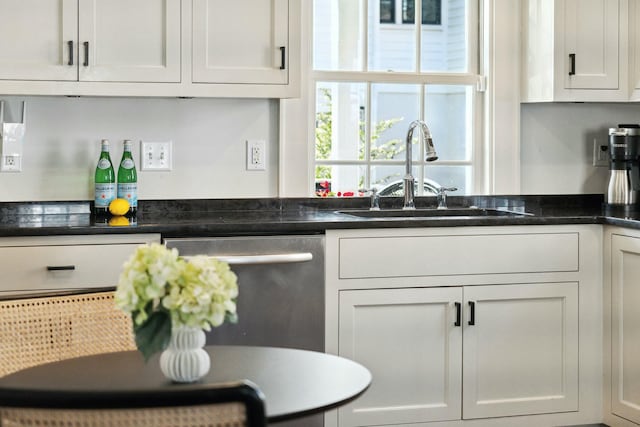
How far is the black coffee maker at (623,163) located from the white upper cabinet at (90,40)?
71.3 inches

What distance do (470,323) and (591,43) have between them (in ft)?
4.09

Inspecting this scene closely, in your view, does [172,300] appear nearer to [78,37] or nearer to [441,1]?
[78,37]

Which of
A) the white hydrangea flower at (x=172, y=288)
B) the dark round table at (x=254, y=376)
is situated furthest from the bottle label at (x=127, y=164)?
the white hydrangea flower at (x=172, y=288)

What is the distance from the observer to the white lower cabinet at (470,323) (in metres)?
3.42

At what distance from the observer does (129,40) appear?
11.3 ft

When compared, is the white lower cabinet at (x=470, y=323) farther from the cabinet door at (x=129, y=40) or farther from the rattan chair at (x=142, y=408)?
the rattan chair at (x=142, y=408)

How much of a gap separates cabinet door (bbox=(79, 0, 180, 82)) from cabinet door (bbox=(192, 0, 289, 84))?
0.09 metres

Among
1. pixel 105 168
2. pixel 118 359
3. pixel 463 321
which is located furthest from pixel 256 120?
pixel 118 359

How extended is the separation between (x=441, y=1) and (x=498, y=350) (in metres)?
1.50

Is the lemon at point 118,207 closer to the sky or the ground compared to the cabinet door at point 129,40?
closer to the ground

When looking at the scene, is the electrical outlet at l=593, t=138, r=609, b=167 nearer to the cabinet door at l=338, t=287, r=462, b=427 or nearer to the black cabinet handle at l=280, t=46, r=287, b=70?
the cabinet door at l=338, t=287, r=462, b=427

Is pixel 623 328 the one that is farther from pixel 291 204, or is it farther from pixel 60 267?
pixel 60 267

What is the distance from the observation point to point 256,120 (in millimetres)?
3857

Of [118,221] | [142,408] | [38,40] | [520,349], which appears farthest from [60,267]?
[142,408]
